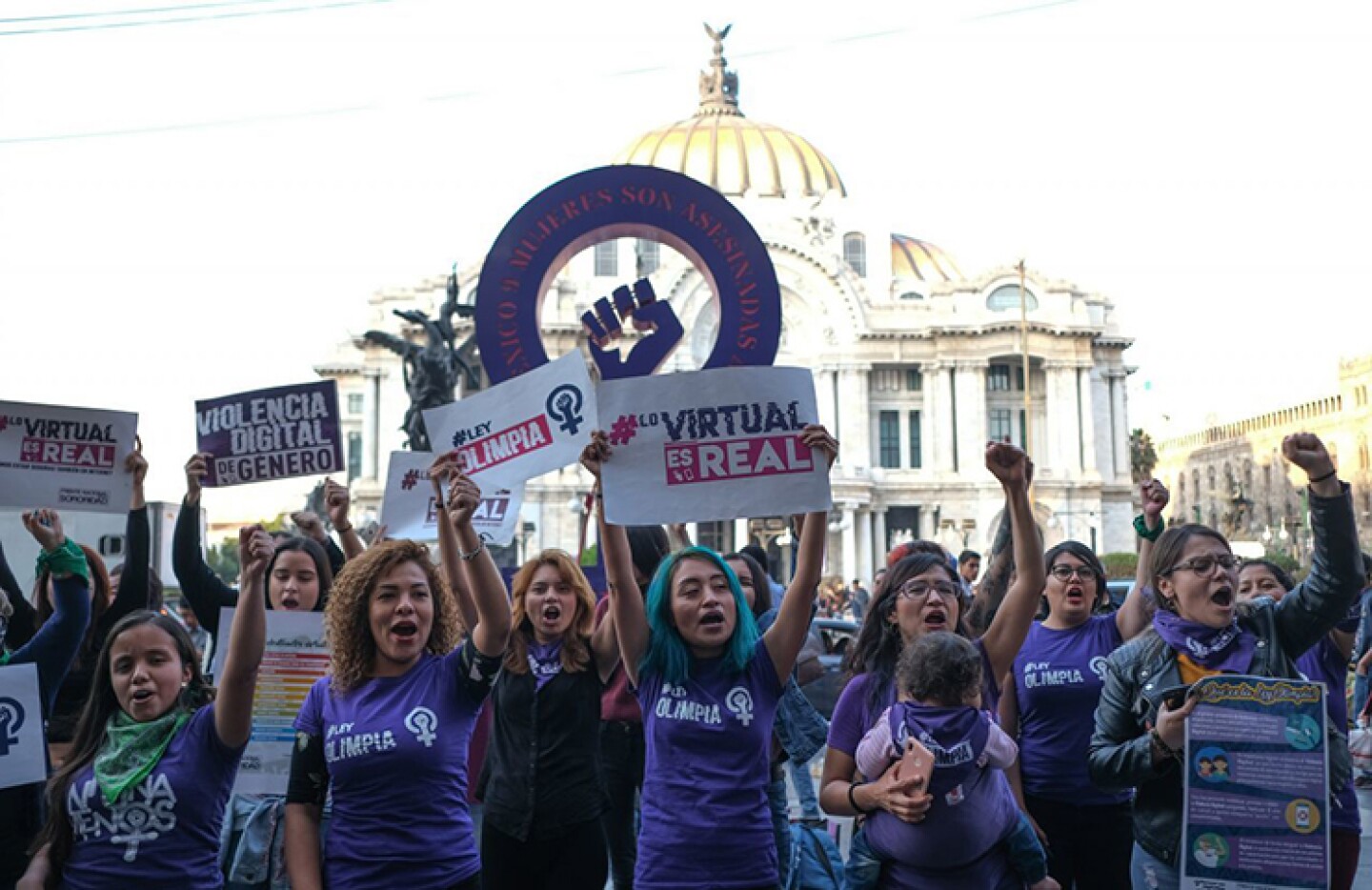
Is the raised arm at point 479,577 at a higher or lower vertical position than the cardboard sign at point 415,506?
lower

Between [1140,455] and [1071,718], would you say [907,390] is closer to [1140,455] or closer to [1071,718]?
→ [1140,455]

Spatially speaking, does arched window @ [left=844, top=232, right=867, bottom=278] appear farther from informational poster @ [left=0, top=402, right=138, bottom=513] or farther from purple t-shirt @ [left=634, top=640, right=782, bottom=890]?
purple t-shirt @ [left=634, top=640, right=782, bottom=890]

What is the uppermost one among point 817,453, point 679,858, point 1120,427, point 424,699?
point 1120,427

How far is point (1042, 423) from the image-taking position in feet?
197

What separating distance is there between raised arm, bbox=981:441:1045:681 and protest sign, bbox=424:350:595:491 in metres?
1.76

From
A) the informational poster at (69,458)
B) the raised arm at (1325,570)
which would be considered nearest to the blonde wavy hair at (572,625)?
the informational poster at (69,458)

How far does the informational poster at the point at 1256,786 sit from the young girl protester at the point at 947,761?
460 mm

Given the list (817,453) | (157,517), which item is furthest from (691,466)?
(157,517)

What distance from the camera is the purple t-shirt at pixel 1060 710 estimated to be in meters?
5.39

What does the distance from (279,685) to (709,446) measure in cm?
180

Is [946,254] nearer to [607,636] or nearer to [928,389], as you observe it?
[928,389]

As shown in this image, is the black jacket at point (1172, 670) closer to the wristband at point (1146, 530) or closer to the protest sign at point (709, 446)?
the protest sign at point (709, 446)

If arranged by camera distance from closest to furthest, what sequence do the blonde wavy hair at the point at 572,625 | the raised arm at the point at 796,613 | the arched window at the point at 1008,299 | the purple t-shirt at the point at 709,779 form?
the purple t-shirt at the point at 709,779 → the raised arm at the point at 796,613 → the blonde wavy hair at the point at 572,625 → the arched window at the point at 1008,299

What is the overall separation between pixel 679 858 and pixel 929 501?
5562 cm
